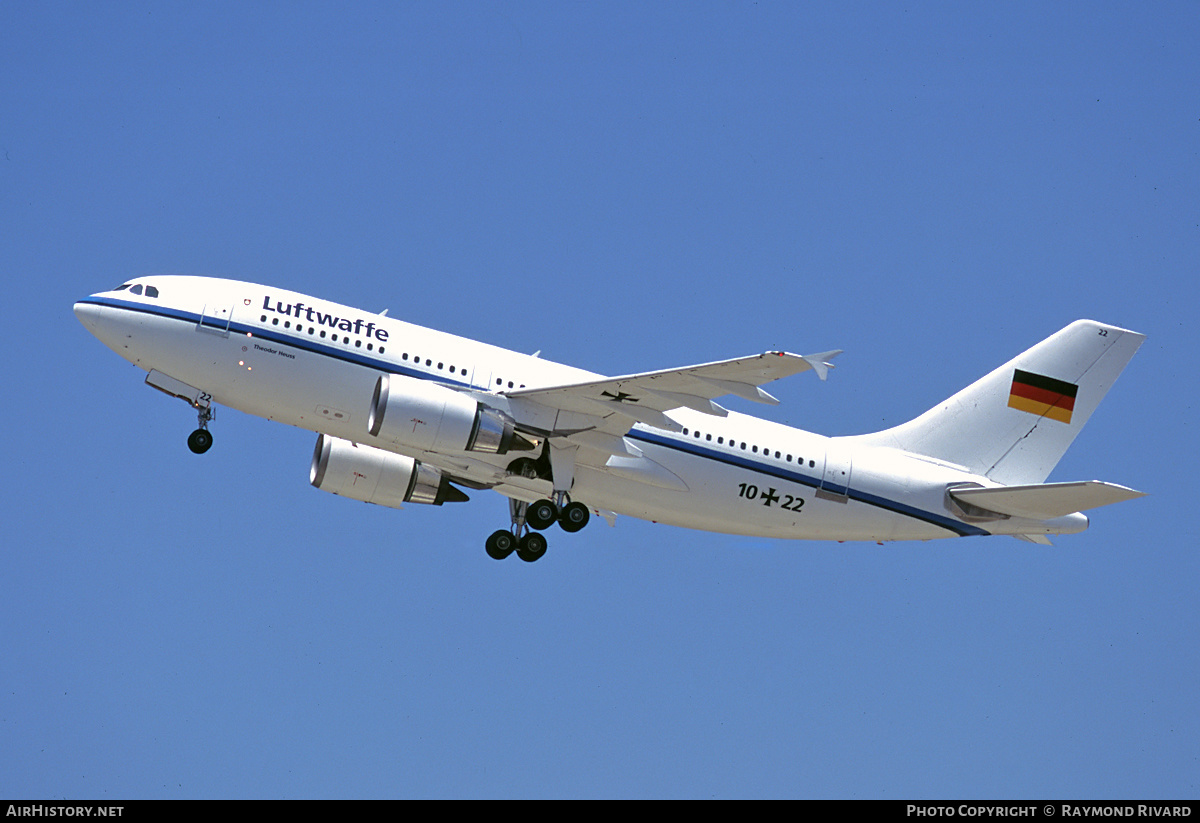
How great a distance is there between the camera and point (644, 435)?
114ft

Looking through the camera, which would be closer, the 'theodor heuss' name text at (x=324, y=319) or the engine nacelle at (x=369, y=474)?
the 'theodor heuss' name text at (x=324, y=319)

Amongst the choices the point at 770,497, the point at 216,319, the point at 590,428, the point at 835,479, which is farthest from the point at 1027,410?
the point at 216,319

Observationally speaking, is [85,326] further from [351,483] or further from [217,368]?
[351,483]

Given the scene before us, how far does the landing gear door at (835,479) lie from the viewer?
35.5 metres

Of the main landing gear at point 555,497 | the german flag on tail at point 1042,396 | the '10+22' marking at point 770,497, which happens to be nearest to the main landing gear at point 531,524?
the main landing gear at point 555,497

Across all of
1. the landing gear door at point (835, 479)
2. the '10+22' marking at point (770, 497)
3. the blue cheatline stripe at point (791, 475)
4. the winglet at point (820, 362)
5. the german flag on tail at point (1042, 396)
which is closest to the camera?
the winglet at point (820, 362)

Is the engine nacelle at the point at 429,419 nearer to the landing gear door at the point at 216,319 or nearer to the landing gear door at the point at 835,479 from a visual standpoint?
the landing gear door at the point at 216,319

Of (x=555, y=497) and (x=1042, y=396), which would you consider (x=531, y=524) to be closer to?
(x=555, y=497)

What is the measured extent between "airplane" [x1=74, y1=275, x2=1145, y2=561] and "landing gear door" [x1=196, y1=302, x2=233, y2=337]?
1.2 inches

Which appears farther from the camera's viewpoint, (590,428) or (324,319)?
(590,428)

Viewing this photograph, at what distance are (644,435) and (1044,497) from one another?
31.2 ft

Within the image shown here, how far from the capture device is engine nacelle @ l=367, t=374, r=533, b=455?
32.2 m

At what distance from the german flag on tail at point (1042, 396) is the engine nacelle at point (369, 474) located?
50.0ft
